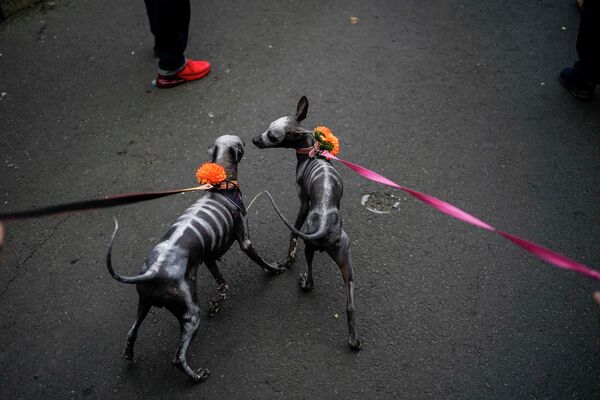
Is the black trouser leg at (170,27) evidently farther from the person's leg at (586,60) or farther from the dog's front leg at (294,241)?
the person's leg at (586,60)

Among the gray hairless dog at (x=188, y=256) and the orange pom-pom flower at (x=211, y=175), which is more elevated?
the orange pom-pom flower at (x=211, y=175)

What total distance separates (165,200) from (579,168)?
407 centimetres

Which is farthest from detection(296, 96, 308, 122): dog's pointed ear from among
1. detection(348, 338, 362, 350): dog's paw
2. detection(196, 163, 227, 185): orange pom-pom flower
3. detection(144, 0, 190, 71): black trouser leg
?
detection(144, 0, 190, 71): black trouser leg

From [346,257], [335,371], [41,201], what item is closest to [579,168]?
[346,257]

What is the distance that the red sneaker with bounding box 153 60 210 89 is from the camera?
19.1 ft

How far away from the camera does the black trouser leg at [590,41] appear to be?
16.6 ft

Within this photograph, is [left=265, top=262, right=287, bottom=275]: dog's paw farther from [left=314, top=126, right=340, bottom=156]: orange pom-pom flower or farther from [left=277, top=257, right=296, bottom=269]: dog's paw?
[left=314, top=126, right=340, bottom=156]: orange pom-pom flower

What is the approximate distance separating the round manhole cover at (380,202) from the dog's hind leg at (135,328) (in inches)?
86.1

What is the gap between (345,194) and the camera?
4.63 m

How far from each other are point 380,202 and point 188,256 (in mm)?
2104

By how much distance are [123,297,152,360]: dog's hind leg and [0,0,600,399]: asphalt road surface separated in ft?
0.44

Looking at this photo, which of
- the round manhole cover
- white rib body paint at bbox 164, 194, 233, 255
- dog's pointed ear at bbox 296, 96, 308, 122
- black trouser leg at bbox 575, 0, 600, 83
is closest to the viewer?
white rib body paint at bbox 164, 194, 233, 255

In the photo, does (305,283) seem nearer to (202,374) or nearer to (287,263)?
(287,263)

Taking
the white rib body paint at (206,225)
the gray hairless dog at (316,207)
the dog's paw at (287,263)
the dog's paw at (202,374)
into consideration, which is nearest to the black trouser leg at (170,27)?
the gray hairless dog at (316,207)
